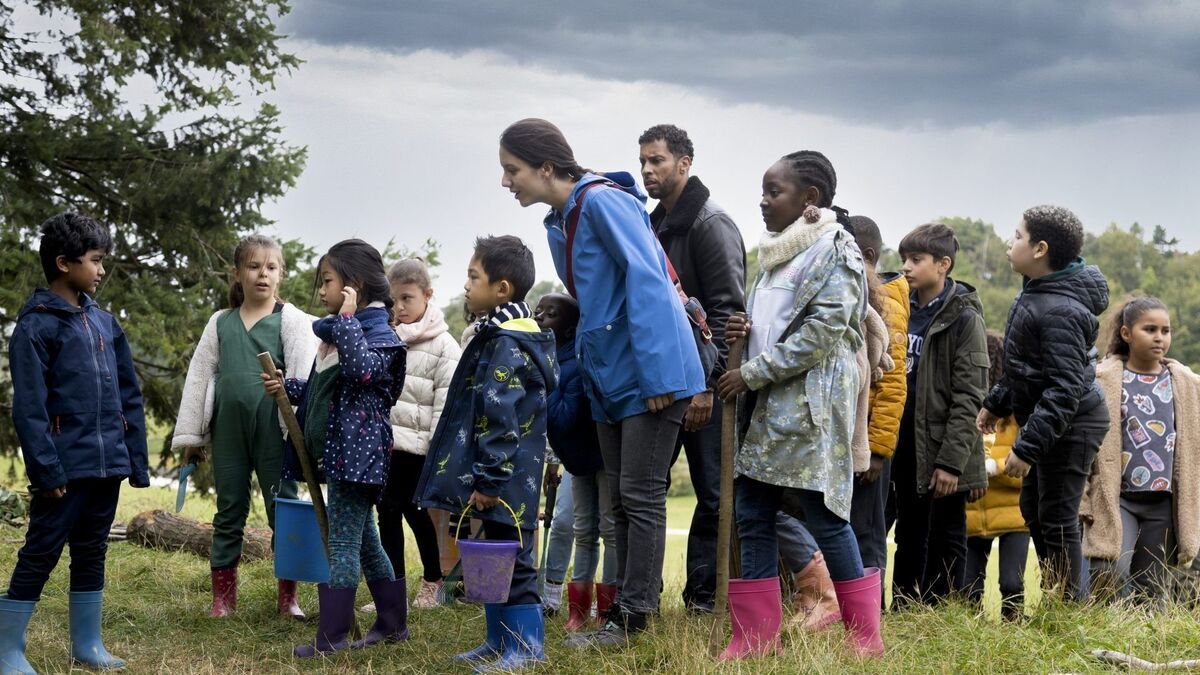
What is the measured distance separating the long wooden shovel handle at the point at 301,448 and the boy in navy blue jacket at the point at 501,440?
2.41 ft

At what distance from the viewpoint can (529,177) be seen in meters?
4.69

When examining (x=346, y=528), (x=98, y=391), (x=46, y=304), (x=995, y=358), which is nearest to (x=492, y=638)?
(x=346, y=528)

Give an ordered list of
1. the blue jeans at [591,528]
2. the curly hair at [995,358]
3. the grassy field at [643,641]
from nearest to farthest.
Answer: the grassy field at [643,641], the blue jeans at [591,528], the curly hair at [995,358]

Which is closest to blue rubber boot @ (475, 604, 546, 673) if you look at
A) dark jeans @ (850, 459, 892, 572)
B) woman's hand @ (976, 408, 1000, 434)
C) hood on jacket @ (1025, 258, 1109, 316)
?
dark jeans @ (850, 459, 892, 572)

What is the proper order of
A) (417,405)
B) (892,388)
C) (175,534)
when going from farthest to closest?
(175,534) → (417,405) → (892,388)

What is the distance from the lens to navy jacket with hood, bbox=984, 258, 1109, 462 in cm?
520

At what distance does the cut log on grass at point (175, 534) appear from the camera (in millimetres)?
8344

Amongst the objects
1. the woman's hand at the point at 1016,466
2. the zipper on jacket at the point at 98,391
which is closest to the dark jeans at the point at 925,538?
the woman's hand at the point at 1016,466

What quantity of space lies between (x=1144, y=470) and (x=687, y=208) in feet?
8.84

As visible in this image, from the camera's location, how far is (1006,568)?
19.8 ft

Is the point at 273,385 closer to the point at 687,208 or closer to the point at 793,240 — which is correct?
the point at 687,208

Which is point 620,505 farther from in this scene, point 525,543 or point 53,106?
point 53,106

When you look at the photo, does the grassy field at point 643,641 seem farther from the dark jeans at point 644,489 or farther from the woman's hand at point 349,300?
the woman's hand at point 349,300

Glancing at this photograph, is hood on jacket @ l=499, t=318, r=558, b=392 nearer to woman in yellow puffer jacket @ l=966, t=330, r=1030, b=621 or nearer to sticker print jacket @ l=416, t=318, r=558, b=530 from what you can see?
sticker print jacket @ l=416, t=318, r=558, b=530
